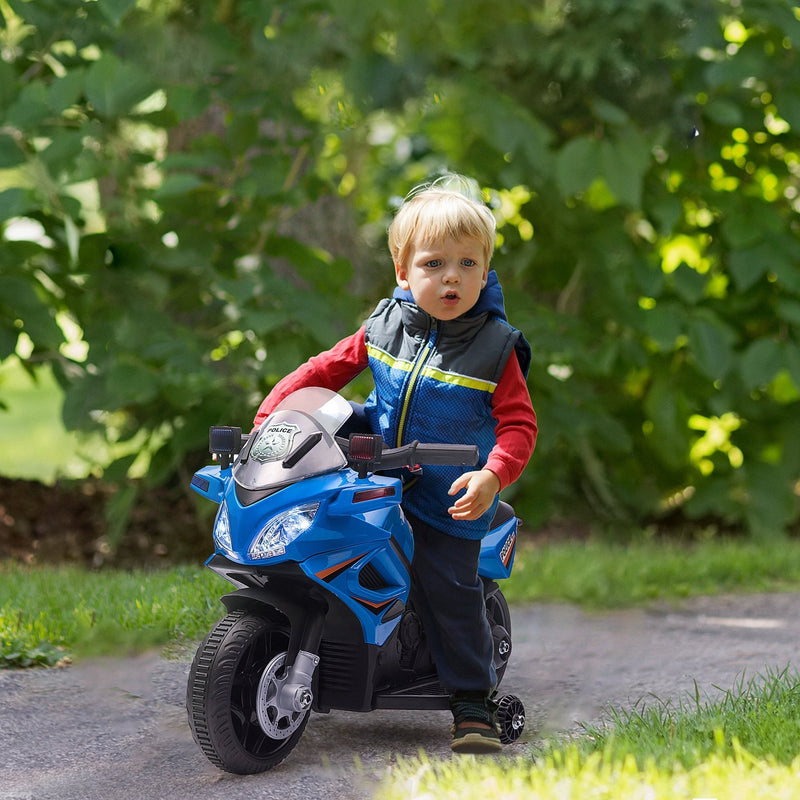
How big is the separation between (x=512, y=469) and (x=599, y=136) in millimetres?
3128

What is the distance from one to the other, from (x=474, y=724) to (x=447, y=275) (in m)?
1.16

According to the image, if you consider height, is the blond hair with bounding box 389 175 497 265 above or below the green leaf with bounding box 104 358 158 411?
above

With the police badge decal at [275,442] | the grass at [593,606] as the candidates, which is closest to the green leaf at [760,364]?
the grass at [593,606]

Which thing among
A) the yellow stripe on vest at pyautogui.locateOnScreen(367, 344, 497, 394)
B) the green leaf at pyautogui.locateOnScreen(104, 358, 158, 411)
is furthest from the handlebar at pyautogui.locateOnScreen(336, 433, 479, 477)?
the green leaf at pyautogui.locateOnScreen(104, 358, 158, 411)

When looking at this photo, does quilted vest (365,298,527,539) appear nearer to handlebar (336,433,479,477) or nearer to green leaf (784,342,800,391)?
handlebar (336,433,479,477)

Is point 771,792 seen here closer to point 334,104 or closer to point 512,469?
point 512,469

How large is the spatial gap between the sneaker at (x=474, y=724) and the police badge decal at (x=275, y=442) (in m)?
0.85

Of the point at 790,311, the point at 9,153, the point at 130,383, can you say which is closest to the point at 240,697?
the point at 130,383

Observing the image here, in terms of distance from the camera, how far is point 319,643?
9.18 feet

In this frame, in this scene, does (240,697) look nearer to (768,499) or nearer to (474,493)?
(474,493)

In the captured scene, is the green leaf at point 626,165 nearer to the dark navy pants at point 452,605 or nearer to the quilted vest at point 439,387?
the quilted vest at point 439,387

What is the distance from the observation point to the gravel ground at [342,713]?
2.74 metres

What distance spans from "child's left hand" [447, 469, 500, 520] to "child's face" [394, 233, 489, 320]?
1.50ft

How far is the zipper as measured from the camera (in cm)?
289
